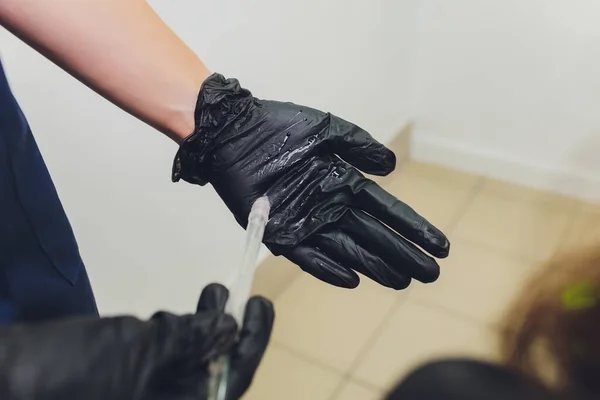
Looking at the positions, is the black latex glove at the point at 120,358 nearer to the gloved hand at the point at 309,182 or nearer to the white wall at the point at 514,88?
the gloved hand at the point at 309,182

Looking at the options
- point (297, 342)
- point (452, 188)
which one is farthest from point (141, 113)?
point (452, 188)

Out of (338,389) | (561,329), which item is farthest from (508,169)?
(561,329)

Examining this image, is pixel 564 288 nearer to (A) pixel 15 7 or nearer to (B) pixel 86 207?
(A) pixel 15 7

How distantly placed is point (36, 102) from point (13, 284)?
0.39 metres

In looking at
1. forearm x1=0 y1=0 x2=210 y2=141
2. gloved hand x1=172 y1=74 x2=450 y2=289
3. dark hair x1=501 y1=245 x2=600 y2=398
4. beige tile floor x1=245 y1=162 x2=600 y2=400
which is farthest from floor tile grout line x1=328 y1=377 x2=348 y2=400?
→ dark hair x1=501 y1=245 x2=600 y2=398

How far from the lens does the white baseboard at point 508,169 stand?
6.24ft

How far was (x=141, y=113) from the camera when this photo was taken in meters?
0.76

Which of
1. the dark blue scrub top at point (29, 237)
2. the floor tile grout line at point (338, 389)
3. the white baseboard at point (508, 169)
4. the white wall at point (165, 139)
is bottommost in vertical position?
the white baseboard at point (508, 169)

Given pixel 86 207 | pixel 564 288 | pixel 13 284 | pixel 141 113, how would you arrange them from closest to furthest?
pixel 564 288, pixel 13 284, pixel 141 113, pixel 86 207

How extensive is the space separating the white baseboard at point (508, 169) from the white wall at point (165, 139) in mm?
471

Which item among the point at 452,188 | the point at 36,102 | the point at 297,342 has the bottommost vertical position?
the point at 452,188

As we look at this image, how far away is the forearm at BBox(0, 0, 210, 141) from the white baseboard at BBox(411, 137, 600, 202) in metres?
1.45

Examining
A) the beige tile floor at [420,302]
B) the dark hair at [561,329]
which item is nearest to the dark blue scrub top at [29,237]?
the dark hair at [561,329]

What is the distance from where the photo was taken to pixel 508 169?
2008mm
